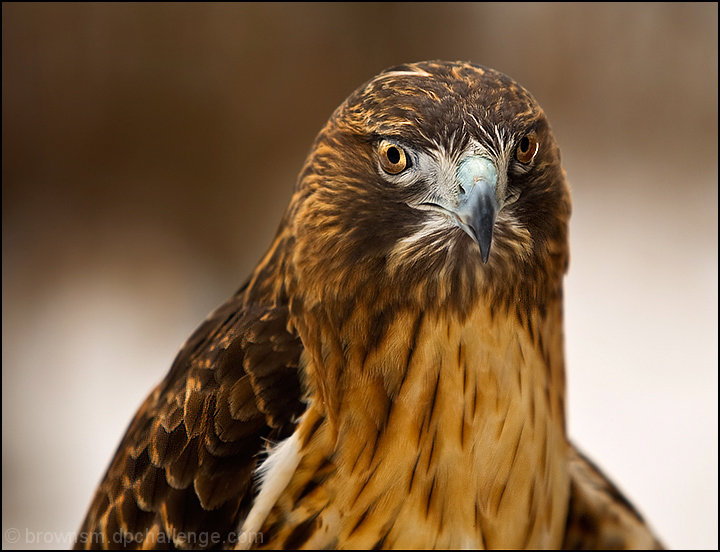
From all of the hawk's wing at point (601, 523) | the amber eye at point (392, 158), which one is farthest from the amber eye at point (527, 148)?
the hawk's wing at point (601, 523)

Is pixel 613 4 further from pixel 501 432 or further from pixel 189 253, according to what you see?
pixel 501 432

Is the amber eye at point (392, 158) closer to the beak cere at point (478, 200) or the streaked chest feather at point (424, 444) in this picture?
the beak cere at point (478, 200)

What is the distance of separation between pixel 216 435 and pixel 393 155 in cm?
46

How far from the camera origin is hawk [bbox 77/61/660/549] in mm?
1061

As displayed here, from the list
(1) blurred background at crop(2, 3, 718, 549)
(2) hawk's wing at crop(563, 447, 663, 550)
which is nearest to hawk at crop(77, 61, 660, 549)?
(2) hawk's wing at crop(563, 447, 663, 550)

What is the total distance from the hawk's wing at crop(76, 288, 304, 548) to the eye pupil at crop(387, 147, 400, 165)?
0.94 feet

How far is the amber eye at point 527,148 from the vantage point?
1.04 meters

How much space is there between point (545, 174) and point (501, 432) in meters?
0.37

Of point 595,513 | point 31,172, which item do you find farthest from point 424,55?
point 595,513

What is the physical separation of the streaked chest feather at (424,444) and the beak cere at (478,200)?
191mm

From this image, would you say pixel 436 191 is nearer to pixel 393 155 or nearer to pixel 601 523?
pixel 393 155

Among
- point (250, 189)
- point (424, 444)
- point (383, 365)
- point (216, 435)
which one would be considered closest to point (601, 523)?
point (424, 444)

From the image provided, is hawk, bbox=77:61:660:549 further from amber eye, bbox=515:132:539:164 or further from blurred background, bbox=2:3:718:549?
blurred background, bbox=2:3:718:549

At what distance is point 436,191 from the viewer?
1.03 meters
